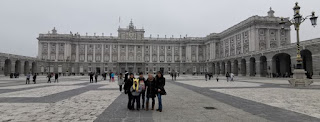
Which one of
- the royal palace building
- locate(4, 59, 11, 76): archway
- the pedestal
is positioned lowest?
the pedestal

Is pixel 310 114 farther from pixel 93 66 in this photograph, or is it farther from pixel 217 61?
pixel 93 66

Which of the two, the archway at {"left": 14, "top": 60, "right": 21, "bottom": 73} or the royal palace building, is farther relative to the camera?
the royal palace building

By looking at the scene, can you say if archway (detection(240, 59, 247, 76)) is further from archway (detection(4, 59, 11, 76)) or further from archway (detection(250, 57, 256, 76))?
archway (detection(4, 59, 11, 76))

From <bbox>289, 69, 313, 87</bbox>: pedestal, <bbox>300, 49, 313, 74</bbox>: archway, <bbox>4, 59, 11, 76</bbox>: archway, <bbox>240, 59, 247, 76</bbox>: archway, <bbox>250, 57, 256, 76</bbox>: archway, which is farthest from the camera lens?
<bbox>240, 59, 247, 76</bbox>: archway

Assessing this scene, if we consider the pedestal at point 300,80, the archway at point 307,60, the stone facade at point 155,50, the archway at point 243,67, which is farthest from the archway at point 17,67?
the archway at point 307,60

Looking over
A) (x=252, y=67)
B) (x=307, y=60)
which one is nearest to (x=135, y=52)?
(x=252, y=67)

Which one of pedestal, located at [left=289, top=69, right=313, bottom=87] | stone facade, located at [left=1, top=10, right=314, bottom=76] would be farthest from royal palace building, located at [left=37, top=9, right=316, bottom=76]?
pedestal, located at [left=289, top=69, right=313, bottom=87]

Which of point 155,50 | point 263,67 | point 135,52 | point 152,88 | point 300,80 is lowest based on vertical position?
point 300,80

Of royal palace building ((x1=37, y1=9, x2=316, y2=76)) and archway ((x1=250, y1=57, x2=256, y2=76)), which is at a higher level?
royal palace building ((x1=37, y1=9, x2=316, y2=76))

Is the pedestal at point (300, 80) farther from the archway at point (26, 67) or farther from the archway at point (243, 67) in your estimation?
the archway at point (26, 67)

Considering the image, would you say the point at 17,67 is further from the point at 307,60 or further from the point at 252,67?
the point at 307,60

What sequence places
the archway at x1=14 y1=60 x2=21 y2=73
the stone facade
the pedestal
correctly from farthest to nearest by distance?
the stone facade
the archway at x1=14 y1=60 x2=21 y2=73
the pedestal

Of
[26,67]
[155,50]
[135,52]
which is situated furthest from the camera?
[155,50]

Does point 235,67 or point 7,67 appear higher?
point 7,67
